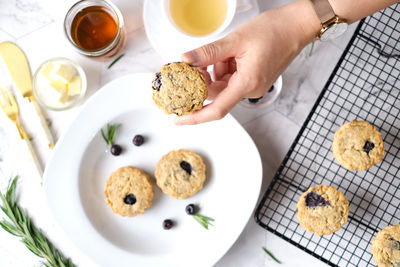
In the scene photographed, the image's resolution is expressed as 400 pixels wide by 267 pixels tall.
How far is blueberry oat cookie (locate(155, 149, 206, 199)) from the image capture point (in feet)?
6.83

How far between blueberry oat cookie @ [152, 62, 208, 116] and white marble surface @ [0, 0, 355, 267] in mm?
679

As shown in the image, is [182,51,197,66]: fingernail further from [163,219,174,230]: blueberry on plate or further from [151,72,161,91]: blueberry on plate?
[163,219,174,230]: blueberry on plate

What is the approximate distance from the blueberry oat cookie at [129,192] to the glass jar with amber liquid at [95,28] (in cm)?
64

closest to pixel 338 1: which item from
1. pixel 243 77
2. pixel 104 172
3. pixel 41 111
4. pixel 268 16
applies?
pixel 268 16

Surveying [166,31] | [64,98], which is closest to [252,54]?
[166,31]

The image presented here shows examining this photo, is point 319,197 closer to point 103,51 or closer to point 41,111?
point 103,51

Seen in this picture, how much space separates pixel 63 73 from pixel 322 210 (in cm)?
148

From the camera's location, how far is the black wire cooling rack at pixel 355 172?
207cm

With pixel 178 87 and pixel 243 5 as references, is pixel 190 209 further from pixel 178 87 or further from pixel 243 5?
pixel 243 5

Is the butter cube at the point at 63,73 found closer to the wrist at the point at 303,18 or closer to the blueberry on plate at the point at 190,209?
the blueberry on plate at the point at 190,209

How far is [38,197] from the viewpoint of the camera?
2246 mm

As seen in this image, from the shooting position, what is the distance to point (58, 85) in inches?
83.1

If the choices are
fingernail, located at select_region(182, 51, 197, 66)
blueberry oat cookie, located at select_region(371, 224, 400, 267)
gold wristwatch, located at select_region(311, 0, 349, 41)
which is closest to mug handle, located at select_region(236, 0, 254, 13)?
gold wristwatch, located at select_region(311, 0, 349, 41)

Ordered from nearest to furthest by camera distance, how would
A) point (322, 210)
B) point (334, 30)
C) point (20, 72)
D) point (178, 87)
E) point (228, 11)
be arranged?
point (178, 87) → point (334, 30) → point (228, 11) → point (322, 210) → point (20, 72)
